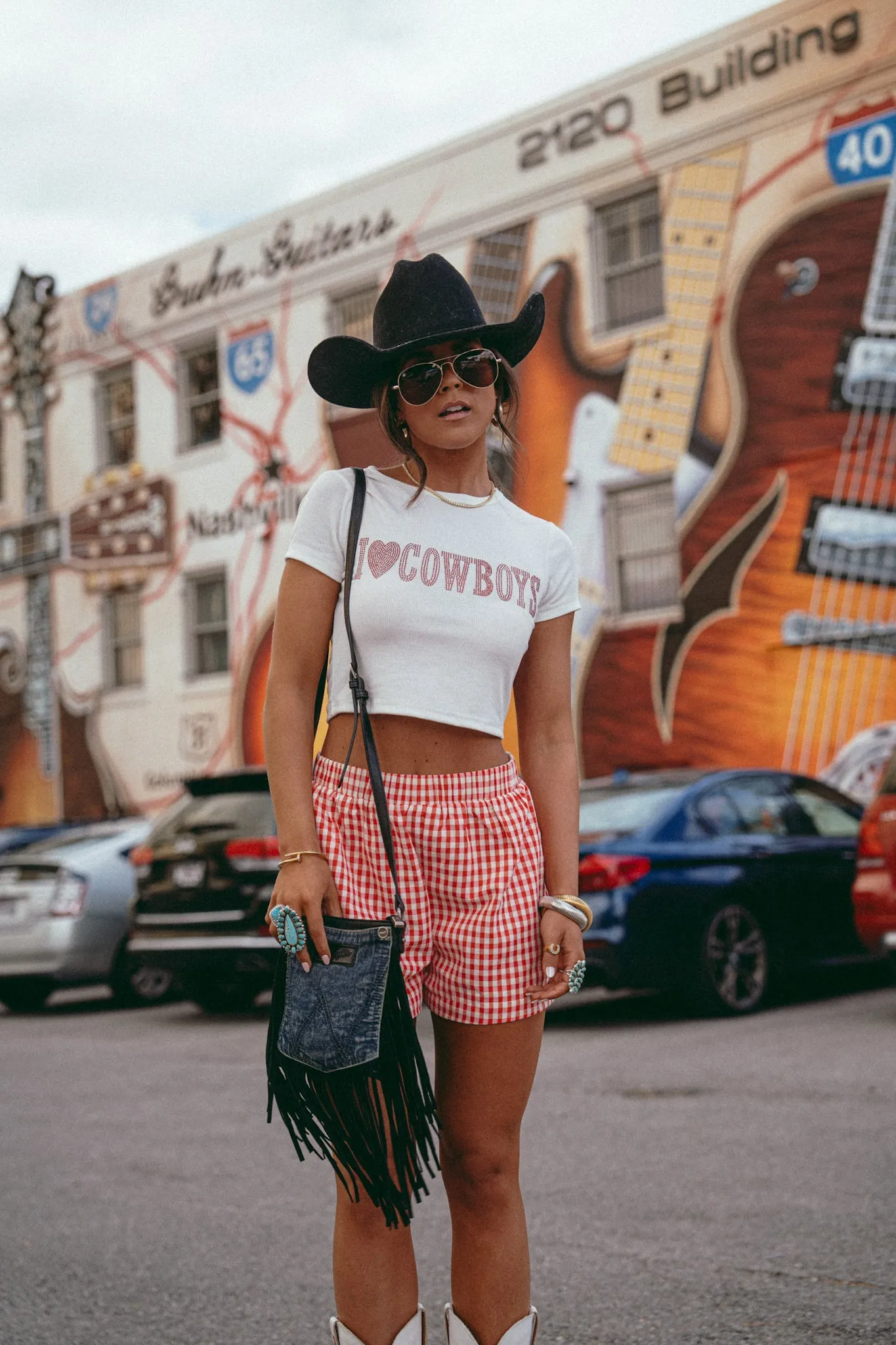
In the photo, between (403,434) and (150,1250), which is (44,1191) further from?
(403,434)

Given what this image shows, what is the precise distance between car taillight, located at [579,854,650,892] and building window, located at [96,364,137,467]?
46.9 feet

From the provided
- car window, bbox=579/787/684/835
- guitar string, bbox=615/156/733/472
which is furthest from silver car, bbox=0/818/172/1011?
guitar string, bbox=615/156/733/472

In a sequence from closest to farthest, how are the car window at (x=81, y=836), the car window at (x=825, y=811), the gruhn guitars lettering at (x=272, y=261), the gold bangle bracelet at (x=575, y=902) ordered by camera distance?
the gold bangle bracelet at (x=575, y=902) < the car window at (x=825, y=811) < the car window at (x=81, y=836) < the gruhn guitars lettering at (x=272, y=261)

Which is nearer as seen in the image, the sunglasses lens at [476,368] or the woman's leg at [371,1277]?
the woman's leg at [371,1277]

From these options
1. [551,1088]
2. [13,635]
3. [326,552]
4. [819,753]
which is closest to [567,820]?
[326,552]

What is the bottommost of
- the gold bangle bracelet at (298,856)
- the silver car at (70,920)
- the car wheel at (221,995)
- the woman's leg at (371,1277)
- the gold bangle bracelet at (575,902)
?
the car wheel at (221,995)

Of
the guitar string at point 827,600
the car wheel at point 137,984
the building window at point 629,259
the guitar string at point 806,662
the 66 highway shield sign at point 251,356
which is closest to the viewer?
the car wheel at point 137,984

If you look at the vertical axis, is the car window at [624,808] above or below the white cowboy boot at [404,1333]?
above

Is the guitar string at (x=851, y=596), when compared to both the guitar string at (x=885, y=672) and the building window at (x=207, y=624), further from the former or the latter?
the building window at (x=207, y=624)

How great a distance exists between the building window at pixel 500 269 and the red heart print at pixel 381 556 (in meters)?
14.7

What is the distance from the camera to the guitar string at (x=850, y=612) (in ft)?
46.1

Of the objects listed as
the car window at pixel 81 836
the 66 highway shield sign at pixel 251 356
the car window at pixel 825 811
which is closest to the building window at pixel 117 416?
the 66 highway shield sign at pixel 251 356

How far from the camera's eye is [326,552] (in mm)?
2502

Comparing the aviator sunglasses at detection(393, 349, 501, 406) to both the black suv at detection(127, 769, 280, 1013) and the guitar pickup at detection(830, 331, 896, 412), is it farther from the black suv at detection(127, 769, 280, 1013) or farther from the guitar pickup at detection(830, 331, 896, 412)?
the guitar pickup at detection(830, 331, 896, 412)
